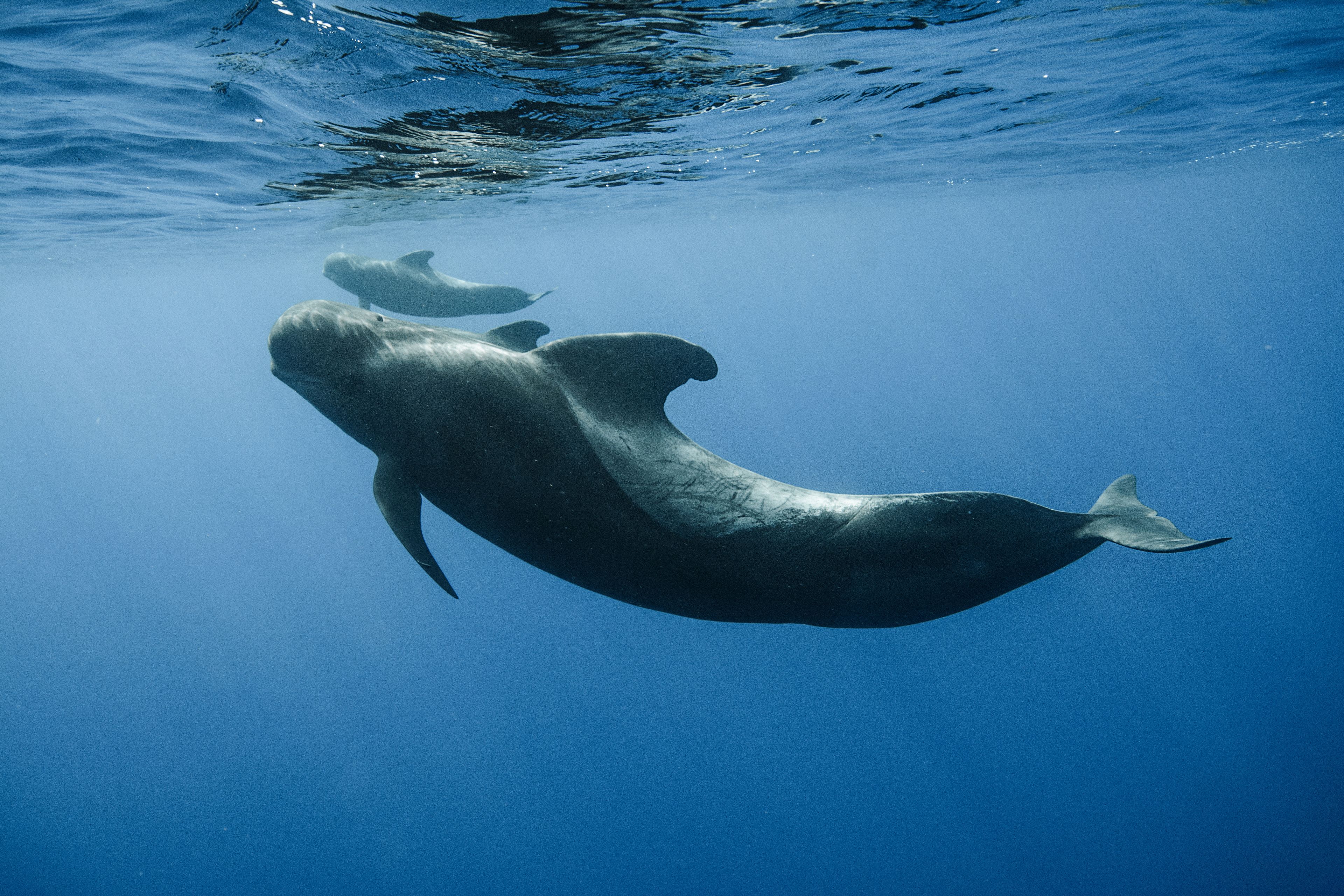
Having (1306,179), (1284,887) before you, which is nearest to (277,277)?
(1284,887)

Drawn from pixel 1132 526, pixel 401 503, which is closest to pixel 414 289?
pixel 401 503

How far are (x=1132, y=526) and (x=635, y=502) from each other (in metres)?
2.82

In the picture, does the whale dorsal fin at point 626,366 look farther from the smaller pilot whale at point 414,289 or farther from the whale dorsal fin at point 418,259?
the whale dorsal fin at point 418,259

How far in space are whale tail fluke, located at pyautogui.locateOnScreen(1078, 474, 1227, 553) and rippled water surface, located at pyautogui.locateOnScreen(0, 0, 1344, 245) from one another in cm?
576

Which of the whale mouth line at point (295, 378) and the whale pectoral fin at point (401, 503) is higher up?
the whale mouth line at point (295, 378)

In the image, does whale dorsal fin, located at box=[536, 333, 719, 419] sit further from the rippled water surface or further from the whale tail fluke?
the rippled water surface

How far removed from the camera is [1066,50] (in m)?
10.5

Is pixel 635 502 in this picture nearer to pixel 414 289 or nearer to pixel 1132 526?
pixel 1132 526

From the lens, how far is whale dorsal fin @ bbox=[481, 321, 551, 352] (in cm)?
500

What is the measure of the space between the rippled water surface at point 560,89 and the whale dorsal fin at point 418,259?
182 cm

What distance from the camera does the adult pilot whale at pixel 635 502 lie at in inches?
158

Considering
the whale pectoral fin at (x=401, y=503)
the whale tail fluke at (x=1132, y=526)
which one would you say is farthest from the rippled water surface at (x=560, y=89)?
the whale tail fluke at (x=1132, y=526)

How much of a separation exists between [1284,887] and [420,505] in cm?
3275

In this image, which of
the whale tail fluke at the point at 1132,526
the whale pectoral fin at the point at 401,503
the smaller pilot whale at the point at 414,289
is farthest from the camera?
the smaller pilot whale at the point at 414,289
